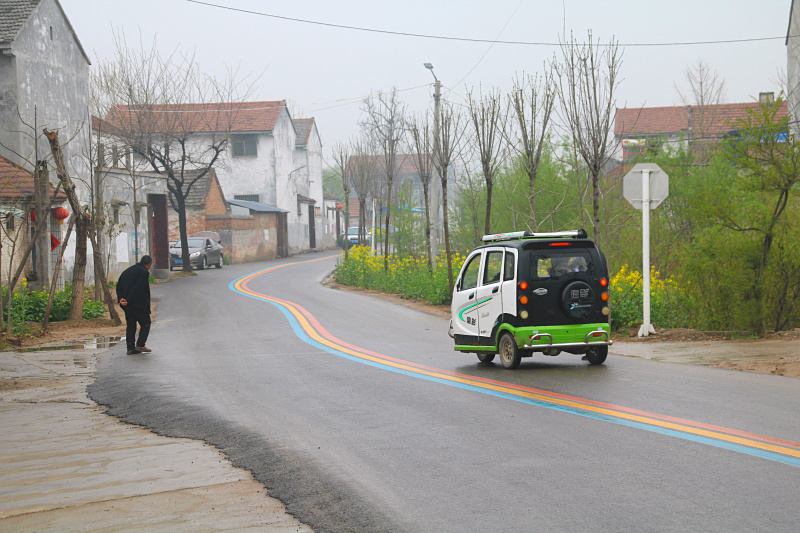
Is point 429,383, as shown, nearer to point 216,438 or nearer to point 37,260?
point 216,438

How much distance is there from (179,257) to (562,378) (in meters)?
38.8

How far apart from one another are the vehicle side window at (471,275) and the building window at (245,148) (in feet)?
179

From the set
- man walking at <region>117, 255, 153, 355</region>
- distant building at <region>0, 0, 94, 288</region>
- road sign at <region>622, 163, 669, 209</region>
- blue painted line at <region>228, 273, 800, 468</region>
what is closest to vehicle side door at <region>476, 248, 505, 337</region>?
blue painted line at <region>228, 273, 800, 468</region>

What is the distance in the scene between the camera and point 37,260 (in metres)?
25.6

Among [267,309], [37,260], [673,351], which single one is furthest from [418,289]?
[673,351]

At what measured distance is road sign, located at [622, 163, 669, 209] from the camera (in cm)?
1557

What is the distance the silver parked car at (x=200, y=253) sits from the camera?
46844mm

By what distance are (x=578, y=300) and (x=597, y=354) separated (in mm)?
1024

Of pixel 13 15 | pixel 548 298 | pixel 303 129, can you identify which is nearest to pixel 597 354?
pixel 548 298

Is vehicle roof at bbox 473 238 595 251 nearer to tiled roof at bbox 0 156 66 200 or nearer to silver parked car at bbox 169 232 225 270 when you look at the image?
tiled roof at bbox 0 156 66 200

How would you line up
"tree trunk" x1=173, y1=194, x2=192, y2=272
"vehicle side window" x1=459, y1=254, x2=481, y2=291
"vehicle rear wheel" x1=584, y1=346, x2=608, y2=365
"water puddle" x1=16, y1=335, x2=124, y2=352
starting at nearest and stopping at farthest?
"vehicle rear wheel" x1=584, y1=346, x2=608, y2=365
"vehicle side window" x1=459, y1=254, x2=481, y2=291
"water puddle" x1=16, y1=335, x2=124, y2=352
"tree trunk" x1=173, y1=194, x2=192, y2=272

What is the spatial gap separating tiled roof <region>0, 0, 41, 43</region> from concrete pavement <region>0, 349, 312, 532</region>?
64.1ft

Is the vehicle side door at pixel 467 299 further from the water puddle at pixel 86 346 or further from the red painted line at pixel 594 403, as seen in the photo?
the water puddle at pixel 86 346

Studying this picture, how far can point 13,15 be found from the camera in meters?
26.7
